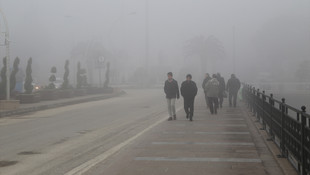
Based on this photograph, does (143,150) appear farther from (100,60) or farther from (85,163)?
(100,60)

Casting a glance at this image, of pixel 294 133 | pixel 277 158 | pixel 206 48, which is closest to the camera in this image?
pixel 294 133

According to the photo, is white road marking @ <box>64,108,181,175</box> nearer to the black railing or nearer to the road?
→ the road

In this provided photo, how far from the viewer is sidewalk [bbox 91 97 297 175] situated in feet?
21.9

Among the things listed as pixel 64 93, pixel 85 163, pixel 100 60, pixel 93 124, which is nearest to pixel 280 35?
pixel 100 60

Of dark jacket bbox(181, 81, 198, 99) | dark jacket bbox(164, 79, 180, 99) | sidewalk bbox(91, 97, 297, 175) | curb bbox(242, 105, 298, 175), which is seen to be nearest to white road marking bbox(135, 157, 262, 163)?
sidewalk bbox(91, 97, 297, 175)

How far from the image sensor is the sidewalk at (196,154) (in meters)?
6.67

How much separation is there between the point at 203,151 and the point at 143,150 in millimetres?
1248

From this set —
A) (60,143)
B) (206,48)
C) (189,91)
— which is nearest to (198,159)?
(60,143)

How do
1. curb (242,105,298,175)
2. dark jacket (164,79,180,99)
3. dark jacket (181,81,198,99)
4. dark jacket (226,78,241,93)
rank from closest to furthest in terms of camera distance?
1. curb (242,105,298,175)
2. dark jacket (181,81,198,99)
3. dark jacket (164,79,180,99)
4. dark jacket (226,78,241,93)

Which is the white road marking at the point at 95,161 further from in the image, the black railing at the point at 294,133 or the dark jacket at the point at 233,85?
the dark jacket at the point at 233,85

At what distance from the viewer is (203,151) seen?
8.29m

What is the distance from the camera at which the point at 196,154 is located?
26.1ft

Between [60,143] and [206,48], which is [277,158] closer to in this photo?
[60,143]

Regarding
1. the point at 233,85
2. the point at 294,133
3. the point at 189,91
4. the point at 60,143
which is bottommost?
the point at 60,143
